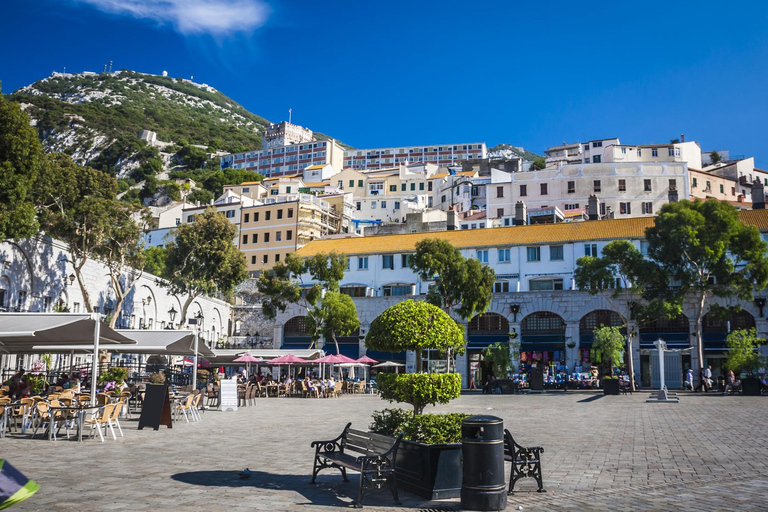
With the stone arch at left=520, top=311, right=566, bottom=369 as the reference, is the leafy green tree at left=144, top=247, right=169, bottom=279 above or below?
above

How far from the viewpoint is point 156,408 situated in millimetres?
16562

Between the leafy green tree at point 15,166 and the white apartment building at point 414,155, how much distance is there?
117628 mm

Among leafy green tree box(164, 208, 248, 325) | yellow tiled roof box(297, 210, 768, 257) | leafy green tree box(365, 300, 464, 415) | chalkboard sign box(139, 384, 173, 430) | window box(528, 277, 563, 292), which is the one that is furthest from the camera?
window box(528, 277, 563, 292)

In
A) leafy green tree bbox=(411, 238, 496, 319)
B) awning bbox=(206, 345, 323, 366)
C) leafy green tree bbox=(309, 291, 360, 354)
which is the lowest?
awning bbox=(206, 345, 323, 366)

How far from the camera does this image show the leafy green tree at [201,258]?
4412 centimetres

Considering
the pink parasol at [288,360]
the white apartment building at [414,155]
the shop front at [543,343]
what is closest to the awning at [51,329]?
the pink parasol at [288,360]

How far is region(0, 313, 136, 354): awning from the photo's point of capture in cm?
1458

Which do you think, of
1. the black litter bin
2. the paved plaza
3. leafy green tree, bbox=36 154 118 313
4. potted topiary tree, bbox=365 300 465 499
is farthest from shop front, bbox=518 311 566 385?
the black litter bin

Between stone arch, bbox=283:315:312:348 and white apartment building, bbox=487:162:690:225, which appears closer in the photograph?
stone arch, bbox=283:315:312:348

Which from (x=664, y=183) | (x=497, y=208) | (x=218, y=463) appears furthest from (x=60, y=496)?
(x=664, y=183)

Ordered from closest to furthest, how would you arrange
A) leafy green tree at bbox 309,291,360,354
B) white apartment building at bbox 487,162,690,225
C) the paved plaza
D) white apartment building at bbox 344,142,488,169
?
1. the paved plaza
2. leafy green tree at bbox 309,291,360,354
3. white apartment building at bbox 487,162,690,225
4. white apartment building at bbox 344,142,488,169

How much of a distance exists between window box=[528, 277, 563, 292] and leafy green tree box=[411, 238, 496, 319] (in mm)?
6184

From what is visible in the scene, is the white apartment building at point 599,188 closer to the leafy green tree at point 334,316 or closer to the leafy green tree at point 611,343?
the leafy green tree at point 334,316

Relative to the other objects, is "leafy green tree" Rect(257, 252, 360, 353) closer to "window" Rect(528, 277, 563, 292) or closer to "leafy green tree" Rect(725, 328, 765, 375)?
"window" Rect(528, 277, 563, 292)
